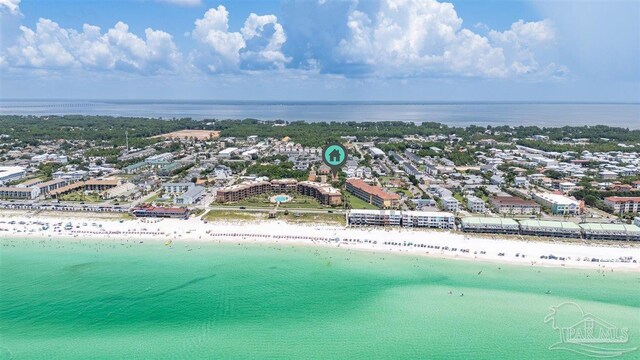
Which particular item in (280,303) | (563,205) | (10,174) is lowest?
(280,303)

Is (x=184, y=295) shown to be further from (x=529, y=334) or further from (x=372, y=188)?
(x=372, y=188)

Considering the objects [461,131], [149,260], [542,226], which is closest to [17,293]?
[149,260]

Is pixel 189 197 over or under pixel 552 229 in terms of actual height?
over

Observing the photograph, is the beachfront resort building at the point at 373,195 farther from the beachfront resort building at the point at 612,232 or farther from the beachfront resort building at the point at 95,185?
the beachfront resort building at the point at 95,185

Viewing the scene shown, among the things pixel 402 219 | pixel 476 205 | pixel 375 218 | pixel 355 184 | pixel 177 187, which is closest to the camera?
pixel 402 219

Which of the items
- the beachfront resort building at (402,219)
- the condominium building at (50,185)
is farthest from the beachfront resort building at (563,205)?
the condominium building at (50,185)

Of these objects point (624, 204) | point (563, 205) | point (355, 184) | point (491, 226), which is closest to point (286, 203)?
point (355, 184)

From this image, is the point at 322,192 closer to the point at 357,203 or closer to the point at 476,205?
the point at 357,203
